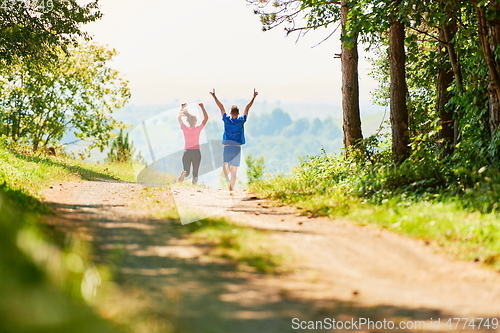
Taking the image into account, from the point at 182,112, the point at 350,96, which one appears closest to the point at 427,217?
the point at 182,112

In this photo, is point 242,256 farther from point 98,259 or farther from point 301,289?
point 98,259

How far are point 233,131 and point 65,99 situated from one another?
26231 millimetres

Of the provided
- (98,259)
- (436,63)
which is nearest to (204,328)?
(98,259)

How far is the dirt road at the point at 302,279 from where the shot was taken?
3996 millimetres

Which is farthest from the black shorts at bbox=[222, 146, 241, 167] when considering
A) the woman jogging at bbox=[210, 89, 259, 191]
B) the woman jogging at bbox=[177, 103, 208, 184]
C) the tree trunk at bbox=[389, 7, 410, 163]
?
the tree trunk at bbox=[389, 7, 410, 163]

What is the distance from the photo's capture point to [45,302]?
1.95 meters

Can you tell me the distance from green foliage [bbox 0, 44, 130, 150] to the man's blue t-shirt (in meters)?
23.2

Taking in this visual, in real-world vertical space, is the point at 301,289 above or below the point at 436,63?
below

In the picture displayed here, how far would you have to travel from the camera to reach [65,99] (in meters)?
35.9

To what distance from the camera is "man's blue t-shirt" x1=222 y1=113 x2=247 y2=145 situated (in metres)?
12.8

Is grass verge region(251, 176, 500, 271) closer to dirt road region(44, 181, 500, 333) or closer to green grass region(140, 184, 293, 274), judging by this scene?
dirt road region(44, 181, 500, 333)

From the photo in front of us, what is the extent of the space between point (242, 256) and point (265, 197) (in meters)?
5.73

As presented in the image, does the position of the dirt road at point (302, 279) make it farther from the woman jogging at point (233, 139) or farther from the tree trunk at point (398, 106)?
the tree trunk at point (398, 106)

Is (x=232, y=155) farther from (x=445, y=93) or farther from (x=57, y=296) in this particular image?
(x=57, y=296)
